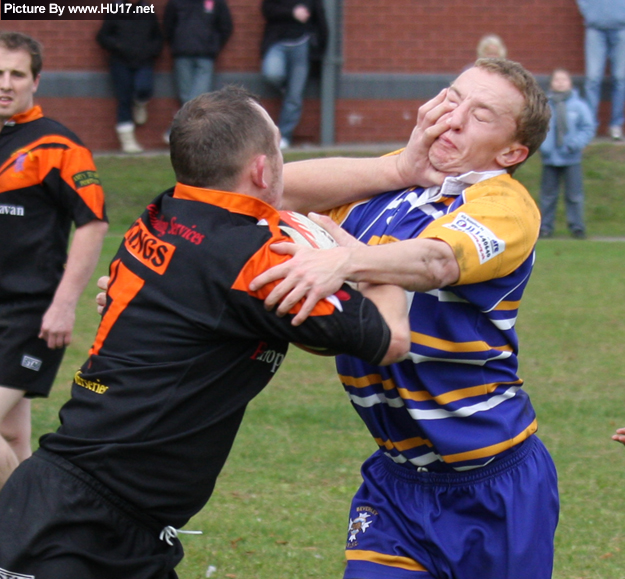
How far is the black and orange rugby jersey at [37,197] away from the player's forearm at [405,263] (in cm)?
255

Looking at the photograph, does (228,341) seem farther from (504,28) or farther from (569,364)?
(504,28)

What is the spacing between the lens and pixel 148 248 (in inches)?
107

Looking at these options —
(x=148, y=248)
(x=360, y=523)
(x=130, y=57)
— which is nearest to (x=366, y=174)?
(x=148, y=248)

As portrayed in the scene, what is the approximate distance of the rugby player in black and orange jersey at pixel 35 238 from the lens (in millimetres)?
4832

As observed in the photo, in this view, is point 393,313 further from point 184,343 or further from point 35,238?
point 35,238

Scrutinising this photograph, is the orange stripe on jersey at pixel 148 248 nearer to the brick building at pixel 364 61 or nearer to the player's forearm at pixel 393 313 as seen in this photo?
the player's forearm at pixel 393 313

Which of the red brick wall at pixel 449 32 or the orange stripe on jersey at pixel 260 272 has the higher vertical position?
the red brick wall at pixel 449 32

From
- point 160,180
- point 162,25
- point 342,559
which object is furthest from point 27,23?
point 342,559

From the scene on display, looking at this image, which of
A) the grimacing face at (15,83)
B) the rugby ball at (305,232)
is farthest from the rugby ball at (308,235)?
the grimacing face at (15,83)

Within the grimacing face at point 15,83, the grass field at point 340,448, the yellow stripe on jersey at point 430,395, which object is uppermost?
the grimacing face at point 15,83

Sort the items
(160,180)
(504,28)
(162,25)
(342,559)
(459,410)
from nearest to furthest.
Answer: (459,410), (342,559), (160,180), (162,25), (504,28)

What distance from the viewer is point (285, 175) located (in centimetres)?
329

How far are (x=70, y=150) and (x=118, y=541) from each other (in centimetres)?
270

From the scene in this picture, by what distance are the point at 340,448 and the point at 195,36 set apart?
31.4ft
